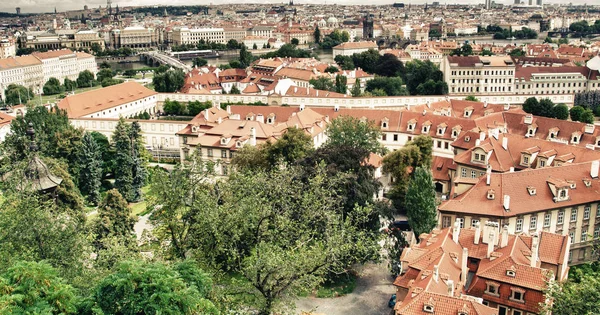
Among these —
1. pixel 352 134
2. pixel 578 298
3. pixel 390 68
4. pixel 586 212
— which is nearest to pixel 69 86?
pixel 390 68

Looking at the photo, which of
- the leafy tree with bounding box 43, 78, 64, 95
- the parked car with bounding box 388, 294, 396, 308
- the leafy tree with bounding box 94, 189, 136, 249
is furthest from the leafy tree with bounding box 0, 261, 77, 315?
the leafy tree with bounding box 43, 78, 64, 95

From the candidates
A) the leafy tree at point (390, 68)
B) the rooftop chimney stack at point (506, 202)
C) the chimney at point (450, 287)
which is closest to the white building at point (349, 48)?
the leafy tree at point (390, 68)

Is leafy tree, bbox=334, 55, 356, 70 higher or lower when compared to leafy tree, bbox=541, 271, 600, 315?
higher

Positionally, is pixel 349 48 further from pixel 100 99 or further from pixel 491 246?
pixel 491 246

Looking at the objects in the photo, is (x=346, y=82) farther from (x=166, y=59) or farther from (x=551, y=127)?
→ (x=166, y=59)

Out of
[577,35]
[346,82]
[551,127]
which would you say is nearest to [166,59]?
[346,82]

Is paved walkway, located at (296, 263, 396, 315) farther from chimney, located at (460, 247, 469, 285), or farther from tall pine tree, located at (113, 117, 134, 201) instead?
tall pine tree, located at (113, 117, 134, 201)
